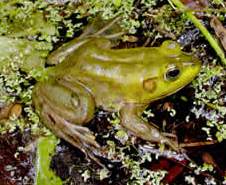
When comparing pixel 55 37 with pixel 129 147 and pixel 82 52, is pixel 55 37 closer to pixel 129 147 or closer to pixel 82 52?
pixel 82 52

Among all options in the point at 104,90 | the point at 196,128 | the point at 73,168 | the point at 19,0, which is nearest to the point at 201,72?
the point at 196,128

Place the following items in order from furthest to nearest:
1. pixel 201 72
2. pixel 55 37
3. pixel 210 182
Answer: pixel 55 37, pixel 201 72, pixel 210 182

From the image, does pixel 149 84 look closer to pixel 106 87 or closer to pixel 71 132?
pixel 106 87

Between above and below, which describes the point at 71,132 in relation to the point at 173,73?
below

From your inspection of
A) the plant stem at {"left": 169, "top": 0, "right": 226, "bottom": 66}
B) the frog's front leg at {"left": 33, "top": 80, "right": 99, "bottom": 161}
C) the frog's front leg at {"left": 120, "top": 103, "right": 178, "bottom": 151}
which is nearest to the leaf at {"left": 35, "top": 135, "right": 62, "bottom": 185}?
the frog's front leg at {"left": 33, "top": 80, "right": 99, "bottom": 161}

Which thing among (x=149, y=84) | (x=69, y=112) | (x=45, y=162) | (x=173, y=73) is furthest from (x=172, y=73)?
(x=45, y=162)

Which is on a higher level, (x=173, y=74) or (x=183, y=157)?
(x=173, y=74)

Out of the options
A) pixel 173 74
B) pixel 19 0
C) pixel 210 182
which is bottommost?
pixel 210 182
